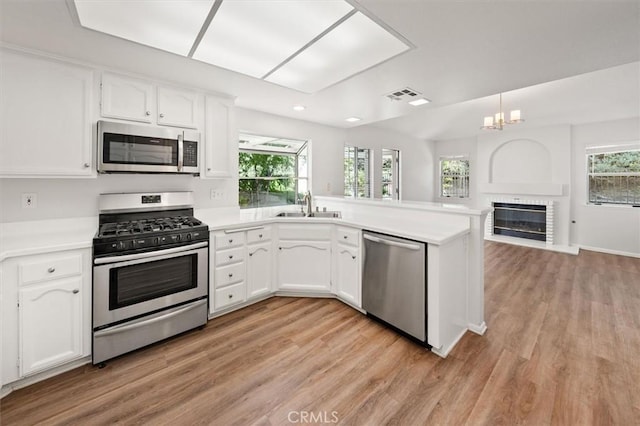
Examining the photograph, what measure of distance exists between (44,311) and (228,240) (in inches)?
53.0

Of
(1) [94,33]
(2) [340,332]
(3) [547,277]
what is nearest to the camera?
(1) [94,33]

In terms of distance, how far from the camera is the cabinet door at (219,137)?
2.94m

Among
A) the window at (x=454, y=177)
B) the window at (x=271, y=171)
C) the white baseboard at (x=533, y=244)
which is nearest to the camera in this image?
the window at (x=271, y=171)

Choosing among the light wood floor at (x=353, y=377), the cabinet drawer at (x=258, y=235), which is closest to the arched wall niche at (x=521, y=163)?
the light wood floor at (x=353, y=377)

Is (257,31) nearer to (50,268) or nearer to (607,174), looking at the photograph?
(50,268)

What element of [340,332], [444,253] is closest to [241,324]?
[340,332]

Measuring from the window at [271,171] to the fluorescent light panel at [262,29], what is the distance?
1.60m

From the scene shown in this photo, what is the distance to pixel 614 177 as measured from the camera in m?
5.32

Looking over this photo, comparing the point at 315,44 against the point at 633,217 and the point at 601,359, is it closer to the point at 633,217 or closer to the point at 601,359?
the point at 601,359

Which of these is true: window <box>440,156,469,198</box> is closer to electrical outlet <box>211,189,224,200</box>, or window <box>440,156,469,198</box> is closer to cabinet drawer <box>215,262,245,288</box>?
electrical outlet <box>211,189,224,200</box>

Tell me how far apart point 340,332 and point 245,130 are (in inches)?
108

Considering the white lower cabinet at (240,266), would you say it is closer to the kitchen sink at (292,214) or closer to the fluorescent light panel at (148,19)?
the kitchen sink at (292,214)

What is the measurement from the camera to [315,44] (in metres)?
1.98

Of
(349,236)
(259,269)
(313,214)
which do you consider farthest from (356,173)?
(259,269)
